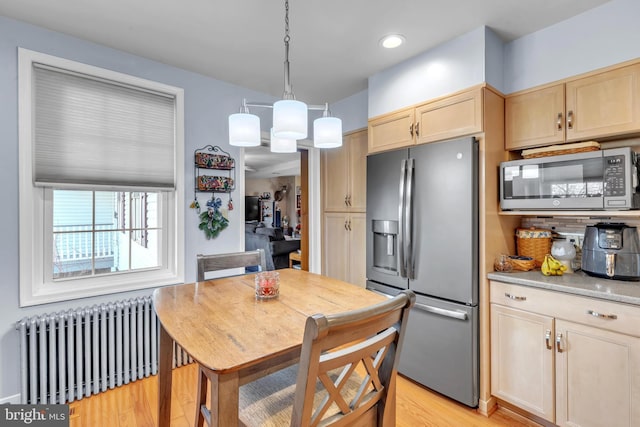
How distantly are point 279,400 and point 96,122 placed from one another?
2.26 meters

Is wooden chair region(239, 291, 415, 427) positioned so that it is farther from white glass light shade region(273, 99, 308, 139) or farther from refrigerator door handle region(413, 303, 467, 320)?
refrigerator door handle region(413, 303, 467, 320)

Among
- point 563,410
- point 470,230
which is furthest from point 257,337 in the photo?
point 563,410

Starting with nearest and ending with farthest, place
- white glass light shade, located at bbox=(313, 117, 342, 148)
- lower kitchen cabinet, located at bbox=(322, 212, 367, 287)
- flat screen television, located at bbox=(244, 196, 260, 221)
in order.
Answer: white glass light shade, located at bbox=(313, 117, 342, 148) < lower kitchen cabinet, located at bbox=(322, 212, 367, 287) < flat screen television, located at bbox=(244, 196, 260, 221)

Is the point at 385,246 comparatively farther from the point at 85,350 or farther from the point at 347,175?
the point at 85,350

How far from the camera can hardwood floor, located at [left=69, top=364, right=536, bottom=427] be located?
189 centimetres

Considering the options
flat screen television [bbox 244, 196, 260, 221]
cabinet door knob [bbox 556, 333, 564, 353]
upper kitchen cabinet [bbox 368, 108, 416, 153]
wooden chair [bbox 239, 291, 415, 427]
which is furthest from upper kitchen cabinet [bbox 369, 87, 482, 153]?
flat screen television [bbox 244, 196, 260, 221]

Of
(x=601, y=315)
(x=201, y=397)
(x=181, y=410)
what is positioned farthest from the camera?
(x=181, y=410)

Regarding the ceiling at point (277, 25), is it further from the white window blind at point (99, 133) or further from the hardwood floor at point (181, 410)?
the hardwood floor at point (181, 410)

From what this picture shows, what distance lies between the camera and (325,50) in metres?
2.29

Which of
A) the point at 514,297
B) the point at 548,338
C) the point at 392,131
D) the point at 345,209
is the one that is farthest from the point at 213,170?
the point at 548,338

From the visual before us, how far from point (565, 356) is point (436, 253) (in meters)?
0.86

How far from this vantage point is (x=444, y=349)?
6.86 ft

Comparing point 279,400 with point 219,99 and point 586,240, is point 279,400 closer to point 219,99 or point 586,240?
point 586,240

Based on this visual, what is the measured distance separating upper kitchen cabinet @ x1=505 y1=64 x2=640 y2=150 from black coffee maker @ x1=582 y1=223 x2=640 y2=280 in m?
0.55
